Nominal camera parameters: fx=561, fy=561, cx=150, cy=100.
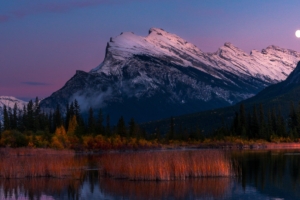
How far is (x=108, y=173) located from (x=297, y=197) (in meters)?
20.6

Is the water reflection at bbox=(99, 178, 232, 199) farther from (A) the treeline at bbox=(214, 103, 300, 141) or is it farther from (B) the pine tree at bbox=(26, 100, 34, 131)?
(A) the treeline at bbox=(214, 103, 300, 141)

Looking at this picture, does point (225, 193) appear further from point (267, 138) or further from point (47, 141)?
point (267, 138)

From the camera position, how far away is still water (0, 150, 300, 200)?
42.2 meters

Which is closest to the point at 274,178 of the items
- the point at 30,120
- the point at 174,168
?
the point at 174,168

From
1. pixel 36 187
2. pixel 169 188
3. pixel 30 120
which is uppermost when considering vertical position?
pixel 30 120

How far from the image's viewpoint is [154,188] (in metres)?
45.2

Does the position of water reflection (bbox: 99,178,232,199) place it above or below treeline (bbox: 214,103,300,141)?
below

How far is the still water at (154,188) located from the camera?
42188 millimetres

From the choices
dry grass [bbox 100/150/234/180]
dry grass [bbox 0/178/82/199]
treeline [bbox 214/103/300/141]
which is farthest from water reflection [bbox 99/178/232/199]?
treeline [bbox 214/103/300/141]

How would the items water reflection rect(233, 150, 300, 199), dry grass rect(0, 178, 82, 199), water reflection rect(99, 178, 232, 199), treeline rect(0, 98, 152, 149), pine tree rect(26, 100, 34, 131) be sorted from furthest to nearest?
1. pine tree rect(26, 100, 34, 131)
2. treeline rect(0, 98, 152, 149)
3. water reflection rect(233, 150, 300, 199)
4. dry grass rect(0, 178, 82, 199)
5. water reflection rect(99, 178, 232, 199)

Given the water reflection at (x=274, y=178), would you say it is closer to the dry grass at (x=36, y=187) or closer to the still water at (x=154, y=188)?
the still water at (x=154, y=188)

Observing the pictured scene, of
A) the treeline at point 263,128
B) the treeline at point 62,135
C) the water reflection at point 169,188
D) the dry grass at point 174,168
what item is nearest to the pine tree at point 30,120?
the treeline at point 62,135

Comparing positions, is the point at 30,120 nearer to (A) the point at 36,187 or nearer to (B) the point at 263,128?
(B) the point at 263,128

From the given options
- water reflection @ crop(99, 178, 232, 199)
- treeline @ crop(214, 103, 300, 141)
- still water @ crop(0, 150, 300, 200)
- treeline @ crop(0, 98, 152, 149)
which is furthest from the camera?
treeline @ crop(214, 103, 300, 141)
